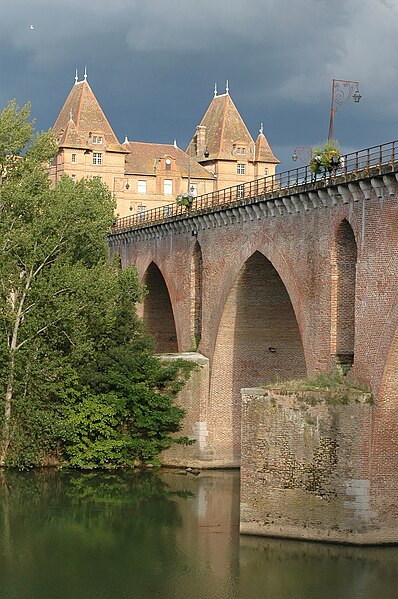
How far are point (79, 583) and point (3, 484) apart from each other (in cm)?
1237

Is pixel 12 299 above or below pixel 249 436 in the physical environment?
above

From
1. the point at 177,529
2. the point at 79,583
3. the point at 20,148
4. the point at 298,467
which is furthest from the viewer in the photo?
the point at 20,148

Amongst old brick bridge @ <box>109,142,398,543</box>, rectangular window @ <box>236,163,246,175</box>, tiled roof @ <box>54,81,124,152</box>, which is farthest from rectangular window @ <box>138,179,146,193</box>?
old brick bridge @ <box>109,142,398,543</box>

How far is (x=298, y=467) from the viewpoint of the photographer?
101ft

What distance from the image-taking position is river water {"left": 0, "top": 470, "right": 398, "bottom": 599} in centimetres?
2708

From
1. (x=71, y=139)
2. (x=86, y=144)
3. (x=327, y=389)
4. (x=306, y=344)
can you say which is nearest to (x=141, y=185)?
(x=86, y=144)

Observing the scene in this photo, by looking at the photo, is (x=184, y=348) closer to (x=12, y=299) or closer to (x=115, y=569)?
(x=12, y=299)

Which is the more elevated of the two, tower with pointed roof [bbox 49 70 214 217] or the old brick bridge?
tower with pointed roof [bbox 49 70 214 217]

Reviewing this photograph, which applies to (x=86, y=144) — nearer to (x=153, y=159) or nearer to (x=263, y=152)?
(x=153, y=159)

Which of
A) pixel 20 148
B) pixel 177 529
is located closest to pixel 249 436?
pixel 177 529

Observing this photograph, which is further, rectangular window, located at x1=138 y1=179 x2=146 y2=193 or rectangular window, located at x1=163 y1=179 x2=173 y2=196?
rectangular window, located at x1=163 y1=179 x2=173 y2=196

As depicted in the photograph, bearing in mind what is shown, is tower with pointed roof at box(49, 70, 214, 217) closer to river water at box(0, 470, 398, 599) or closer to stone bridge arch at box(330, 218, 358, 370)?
river water at box(0, 470, 398, 599)

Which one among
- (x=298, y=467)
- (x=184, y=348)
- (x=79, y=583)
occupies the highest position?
(x=184, y=348)

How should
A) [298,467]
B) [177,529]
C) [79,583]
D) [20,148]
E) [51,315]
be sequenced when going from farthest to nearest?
[20,148], [51,315], [177,529], [298,467], [79,583]
